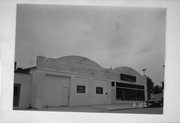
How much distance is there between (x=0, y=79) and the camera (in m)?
5.78

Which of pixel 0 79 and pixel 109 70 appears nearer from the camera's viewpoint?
pixel 0 79

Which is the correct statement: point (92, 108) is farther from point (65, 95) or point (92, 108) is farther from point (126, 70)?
point (126, 70)

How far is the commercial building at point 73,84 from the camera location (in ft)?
21.0

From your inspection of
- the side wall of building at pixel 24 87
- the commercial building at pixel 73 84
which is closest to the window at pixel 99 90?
the commercial building at pixel 73 84

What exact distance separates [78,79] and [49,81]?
35.1 inches

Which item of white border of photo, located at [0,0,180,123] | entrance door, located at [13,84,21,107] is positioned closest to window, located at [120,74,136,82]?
white border of photo, located at [0,0,180,123]

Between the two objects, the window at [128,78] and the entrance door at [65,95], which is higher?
the window at [128,78]

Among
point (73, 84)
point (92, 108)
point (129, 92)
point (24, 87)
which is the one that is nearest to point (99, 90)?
point (92, 108)

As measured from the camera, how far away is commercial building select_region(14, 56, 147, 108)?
6.40m

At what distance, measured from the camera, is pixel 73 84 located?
6781mm

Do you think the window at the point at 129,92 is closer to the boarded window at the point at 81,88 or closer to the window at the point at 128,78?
the window at the point at 128,78

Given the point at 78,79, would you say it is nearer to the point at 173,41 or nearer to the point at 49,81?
the point at 49,81

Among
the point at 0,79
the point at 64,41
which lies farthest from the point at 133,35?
the point at 0,79

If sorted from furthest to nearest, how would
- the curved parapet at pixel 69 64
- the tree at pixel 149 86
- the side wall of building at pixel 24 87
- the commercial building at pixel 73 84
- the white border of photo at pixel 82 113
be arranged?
the tree at pixel 149 86, the curved parapet at pixel 69 64, the commercial building at pixel 73 84, the side wall of building at pixel 24 87, the white border of photo at pixel 82 113
